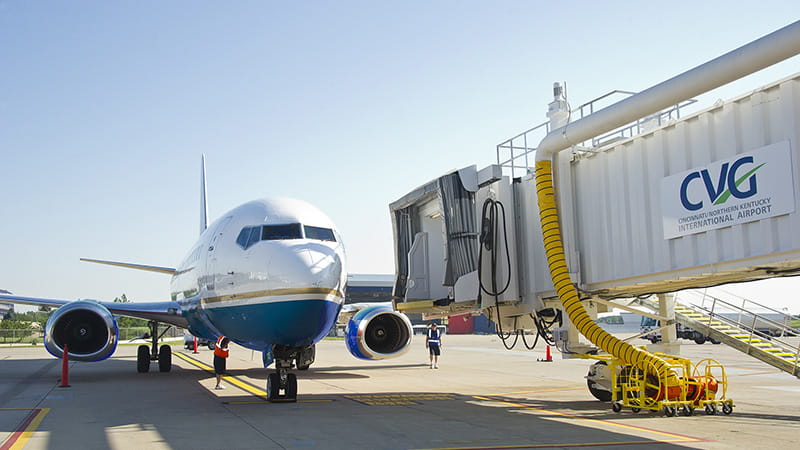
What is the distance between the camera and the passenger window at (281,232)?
12336 millimetres

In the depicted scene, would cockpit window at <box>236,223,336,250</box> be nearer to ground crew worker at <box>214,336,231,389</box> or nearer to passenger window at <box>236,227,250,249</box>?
passenger window at <box>236,227,250,249</box>

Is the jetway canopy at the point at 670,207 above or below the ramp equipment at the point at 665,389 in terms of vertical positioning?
above

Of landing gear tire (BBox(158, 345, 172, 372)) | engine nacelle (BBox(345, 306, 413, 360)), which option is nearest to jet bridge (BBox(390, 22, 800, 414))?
engine nacelle (BBox(345, 306, 413, 360))

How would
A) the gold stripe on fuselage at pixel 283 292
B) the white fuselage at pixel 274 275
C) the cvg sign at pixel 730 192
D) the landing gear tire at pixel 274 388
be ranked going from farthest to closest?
the landing gear tire at pixel 274 388 → the white fuselage at pixel 274 275 → the gold stripe on fuselage at pixel 283 292 → the cvg sign at pixel 730 192

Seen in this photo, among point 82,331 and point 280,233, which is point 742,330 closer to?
point 280,233

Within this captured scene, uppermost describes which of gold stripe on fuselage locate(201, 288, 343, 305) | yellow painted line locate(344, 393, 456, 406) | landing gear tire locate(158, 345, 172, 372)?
gold stripe on fuselage locate(201, 288, 343, 305)

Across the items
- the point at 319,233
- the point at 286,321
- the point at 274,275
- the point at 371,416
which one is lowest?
the point at 371,416

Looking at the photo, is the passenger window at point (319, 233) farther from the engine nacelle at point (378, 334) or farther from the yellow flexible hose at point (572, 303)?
the engine nacelle at point (378, 334)

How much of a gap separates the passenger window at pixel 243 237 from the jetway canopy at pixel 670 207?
12.9ft

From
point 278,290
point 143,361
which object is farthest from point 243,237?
point 143,361

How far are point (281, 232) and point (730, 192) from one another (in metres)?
7.34

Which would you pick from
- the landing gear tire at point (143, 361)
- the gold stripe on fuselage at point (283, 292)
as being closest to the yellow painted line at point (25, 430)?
the gold stripe on fuselage at point (283, 292)

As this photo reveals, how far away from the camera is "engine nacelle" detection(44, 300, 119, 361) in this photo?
16719mm

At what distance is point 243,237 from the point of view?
12.8m
